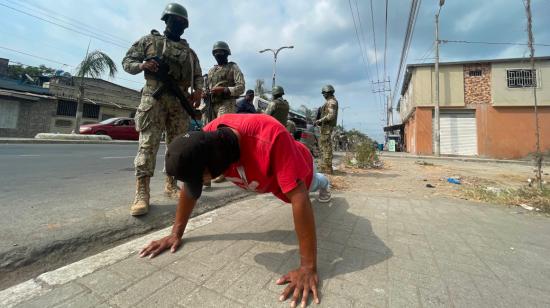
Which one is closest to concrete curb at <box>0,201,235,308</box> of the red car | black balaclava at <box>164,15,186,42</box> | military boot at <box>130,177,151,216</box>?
military boot at <box>130,177,151,216</box>

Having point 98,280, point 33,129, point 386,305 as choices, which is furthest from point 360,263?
point 33,129

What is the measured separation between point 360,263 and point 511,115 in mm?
20463

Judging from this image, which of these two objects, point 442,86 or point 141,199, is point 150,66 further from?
point 442,86

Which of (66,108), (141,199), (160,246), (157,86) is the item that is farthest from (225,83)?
(66,108)

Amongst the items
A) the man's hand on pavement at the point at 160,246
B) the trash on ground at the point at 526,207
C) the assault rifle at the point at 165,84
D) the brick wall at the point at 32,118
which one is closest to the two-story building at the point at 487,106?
the trash on ground at the point at 526,207

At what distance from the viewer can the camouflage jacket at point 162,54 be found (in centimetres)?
251

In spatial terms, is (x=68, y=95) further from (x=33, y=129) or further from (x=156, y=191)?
(x=156, y=191)

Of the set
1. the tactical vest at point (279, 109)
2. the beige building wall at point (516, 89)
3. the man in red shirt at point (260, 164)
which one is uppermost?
the beige building wall at point (516, 89)

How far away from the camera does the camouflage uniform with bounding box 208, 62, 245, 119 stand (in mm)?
3672

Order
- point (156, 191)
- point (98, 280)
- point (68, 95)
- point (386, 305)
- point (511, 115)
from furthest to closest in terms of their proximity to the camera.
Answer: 1. point (68, 95)
2. point (511, 115)
3. point (156, 191)
4. point (98, 280)
5. point (386, 305)

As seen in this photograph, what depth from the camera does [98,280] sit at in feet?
4.31

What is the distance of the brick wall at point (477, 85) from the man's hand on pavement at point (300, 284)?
2003 centimetres

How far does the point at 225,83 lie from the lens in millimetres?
3775

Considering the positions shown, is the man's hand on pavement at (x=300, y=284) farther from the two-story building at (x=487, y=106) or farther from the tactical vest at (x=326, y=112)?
the two-story building at (x=487, y=106)
